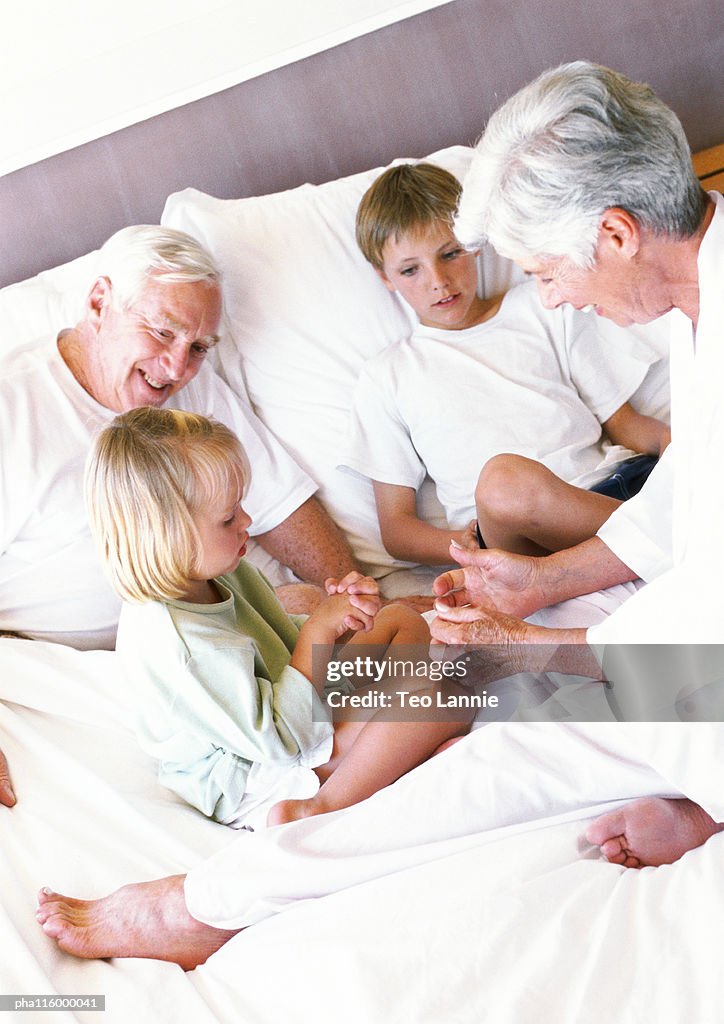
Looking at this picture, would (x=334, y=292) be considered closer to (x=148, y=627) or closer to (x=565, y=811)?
(x=148, y=627)

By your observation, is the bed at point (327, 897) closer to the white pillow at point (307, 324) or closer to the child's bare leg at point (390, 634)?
the white pillow at point (307, 324)

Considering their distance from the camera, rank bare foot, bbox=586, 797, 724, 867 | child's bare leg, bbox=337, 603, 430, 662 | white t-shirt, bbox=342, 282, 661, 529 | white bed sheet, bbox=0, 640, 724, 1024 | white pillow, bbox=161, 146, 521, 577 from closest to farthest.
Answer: white bed sheet, bbox=0, 640, 724, 1024 < bare foot, bbox=586, 797, 724, 867 < child's bare leg, bbox=337, 603, 430, 662 < white t-shirt, bbox=342, 282, 661, 529 < white pillow, bbox=161, 146, 521, 577

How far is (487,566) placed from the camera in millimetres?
1481

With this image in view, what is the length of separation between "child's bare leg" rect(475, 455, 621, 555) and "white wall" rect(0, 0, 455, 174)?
3.02ft

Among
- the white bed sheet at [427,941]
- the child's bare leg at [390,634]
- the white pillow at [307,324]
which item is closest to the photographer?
the white bed sheet at [427,941]

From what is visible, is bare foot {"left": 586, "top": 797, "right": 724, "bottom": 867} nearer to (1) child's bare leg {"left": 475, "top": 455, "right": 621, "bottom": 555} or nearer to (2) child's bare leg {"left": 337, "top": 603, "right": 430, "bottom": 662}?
(2) child's bare leg {"left": 337, "top": 603, "right": 430, "bottom": 662}

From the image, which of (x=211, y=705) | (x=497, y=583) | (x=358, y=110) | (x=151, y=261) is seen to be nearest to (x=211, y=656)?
(x=211, y=705)

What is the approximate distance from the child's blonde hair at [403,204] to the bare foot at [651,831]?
1.01 metres

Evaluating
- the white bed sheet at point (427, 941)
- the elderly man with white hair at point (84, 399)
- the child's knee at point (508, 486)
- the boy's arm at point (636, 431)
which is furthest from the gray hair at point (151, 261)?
the white bed sheet at point (427, 941)

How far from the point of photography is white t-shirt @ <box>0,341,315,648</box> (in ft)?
5.44

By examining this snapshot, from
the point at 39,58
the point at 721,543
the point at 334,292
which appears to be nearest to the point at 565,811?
the point at 721,543

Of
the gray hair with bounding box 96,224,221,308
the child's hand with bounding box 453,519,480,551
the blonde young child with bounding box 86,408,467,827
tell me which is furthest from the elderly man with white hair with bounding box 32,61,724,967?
the gray hair with bounding box 96,224,221,308

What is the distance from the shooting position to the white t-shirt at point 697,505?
1107mm

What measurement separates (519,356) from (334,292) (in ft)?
1.12
